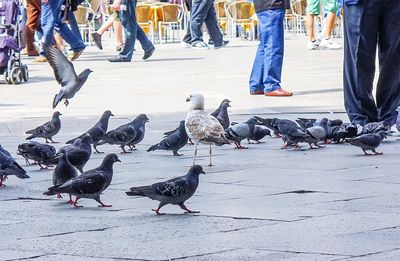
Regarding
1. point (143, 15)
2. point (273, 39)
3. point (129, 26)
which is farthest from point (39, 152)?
point (143, 15)

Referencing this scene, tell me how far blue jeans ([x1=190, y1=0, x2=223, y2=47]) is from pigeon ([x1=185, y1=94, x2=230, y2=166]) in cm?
1837

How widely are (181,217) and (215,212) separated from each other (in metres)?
0.22

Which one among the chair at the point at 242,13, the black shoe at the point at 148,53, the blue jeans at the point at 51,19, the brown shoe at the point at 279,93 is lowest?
the chair at the point at 242,13

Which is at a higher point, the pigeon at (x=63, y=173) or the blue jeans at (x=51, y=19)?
the pigeon at (x=63, y=173)

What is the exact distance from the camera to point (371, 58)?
443 inches

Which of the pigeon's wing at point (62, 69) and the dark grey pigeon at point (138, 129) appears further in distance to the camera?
the pigeon's wing at point (62, 69)

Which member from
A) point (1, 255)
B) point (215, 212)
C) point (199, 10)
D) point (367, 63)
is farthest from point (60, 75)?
point (199, 10)

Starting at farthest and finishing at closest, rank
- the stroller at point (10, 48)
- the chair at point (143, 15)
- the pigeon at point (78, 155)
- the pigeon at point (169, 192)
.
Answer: the chair at point (143, 15) → the stroller at point (10, 48) → the pigeon at point (78, 155) → the pigeon at point (169, 192)

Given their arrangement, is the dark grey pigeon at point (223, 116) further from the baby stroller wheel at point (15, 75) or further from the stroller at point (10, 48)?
the baby stroller wheel at point (15, 75)

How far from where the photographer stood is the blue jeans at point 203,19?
28047 mm

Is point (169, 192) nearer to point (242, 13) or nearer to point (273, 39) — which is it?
point (273, 39)

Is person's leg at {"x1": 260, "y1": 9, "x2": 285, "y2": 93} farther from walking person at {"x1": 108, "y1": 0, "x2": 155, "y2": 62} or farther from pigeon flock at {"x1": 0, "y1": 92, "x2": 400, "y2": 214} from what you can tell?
walking person at {"x1": 108, "y1": 0, "x2": 155, "y2": 62}

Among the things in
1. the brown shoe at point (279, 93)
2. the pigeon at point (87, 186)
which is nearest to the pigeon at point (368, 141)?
the pigeon at point (87, 186)

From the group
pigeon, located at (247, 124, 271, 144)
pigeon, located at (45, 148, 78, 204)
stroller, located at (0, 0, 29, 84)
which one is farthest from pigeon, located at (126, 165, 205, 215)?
stroller, located at (0, 0, 29, 84)
